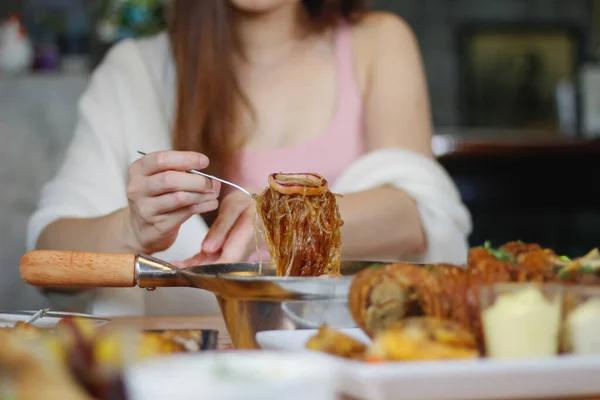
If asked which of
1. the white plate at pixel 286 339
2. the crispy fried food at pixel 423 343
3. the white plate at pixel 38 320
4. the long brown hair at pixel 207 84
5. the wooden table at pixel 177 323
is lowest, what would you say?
the wooden table at pixel 177 323

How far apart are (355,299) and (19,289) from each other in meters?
2.08

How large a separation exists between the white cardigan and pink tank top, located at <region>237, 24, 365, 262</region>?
0.39 feet

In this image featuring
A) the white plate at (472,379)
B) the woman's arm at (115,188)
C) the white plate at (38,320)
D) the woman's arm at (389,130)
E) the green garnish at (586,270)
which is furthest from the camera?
the woman's arm at (389,130)

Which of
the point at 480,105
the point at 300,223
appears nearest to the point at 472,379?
the point at 300,223

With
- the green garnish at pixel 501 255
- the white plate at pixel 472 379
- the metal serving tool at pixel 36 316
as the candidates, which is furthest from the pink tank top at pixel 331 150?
the white plate at pixel 472 379

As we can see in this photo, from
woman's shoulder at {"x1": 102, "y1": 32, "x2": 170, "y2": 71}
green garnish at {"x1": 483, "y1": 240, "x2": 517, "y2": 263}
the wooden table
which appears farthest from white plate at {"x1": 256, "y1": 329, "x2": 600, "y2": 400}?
woman's shoulder at {"x1": 102, "y1": 32, "x2": 170, "y2": 71}

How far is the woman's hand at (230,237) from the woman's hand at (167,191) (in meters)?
0.06

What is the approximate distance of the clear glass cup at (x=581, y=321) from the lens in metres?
0.68

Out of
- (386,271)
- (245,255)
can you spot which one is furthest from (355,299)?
(245,255)

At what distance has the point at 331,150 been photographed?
6.24 ft

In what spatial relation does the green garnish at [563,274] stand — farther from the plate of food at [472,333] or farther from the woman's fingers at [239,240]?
the woman's fingers at [239,240]

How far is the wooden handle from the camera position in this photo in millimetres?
975

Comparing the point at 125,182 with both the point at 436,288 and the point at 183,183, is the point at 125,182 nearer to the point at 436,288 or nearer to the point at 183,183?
the point at 183,183

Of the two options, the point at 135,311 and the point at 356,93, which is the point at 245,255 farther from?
the point at 356,93
